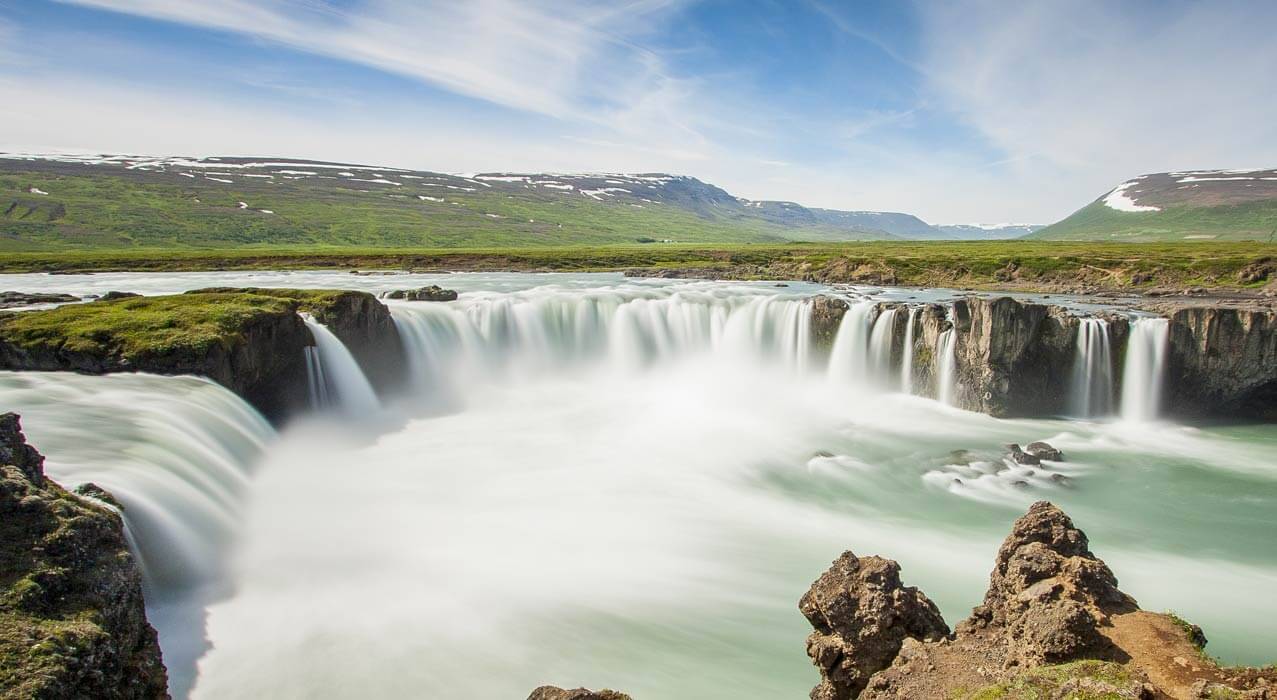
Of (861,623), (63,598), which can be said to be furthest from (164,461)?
(861,623)

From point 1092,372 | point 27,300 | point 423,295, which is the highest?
point 423,295

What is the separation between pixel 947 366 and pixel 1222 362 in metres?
11.5

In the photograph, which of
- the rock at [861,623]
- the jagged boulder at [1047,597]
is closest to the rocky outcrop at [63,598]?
the rock at [861,623]

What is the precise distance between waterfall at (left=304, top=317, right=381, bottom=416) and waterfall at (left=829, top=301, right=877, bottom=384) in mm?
24311

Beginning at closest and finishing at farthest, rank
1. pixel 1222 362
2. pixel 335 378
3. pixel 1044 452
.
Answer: pixel 1044 452 < pixel 335 378 < pixel 1222 362

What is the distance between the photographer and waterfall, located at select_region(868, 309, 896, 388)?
111ft

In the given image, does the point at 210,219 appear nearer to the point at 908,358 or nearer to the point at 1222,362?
the point at 908,358

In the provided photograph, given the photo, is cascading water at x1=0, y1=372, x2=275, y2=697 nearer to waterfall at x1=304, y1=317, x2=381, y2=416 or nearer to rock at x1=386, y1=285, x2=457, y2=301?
waterfall at x1=304, y1=317, x2=381, y2=416

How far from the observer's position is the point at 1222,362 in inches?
1132

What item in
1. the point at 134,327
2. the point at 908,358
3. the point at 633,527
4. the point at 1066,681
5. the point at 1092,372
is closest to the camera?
the point at 1066,681

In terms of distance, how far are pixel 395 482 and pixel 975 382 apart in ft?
85.4

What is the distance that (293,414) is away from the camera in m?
24.8

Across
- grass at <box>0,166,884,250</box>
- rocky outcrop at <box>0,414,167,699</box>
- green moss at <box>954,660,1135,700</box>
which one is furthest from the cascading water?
grass at <box>0,166,884,250</box>

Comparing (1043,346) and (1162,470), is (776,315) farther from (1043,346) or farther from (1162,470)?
(1162,470)
